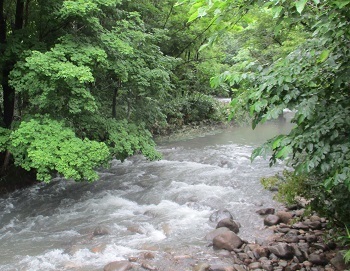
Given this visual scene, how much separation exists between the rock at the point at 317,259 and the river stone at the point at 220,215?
86.7 inches

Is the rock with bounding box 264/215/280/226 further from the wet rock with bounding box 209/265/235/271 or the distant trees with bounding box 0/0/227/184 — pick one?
the distant trees with bounding box 0/0/227/184

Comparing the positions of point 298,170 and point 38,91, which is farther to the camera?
point 38,91

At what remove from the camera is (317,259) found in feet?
16.4

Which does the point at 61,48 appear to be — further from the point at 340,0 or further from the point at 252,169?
the point at 252,169

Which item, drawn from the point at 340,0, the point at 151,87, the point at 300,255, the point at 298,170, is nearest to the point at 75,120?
the point at 151,87

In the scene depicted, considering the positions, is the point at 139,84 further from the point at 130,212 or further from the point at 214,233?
the point at 214,233

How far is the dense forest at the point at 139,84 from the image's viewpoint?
293 centimetres

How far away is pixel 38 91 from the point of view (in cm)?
743

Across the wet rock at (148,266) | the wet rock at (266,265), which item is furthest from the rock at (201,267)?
the wet rock at (266,265)

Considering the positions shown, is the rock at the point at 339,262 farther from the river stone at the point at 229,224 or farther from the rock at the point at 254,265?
the river stone at the point at 229,224

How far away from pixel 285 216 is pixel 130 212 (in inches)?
136

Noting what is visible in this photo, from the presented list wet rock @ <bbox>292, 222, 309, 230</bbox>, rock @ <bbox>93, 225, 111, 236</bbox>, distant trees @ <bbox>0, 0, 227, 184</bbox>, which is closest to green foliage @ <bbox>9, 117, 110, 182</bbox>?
distant trees @ <bbox>0, 0, 227, 184</bbox>

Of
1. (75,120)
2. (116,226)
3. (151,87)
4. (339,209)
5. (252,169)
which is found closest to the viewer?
(339,209)

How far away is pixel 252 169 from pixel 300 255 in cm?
594
